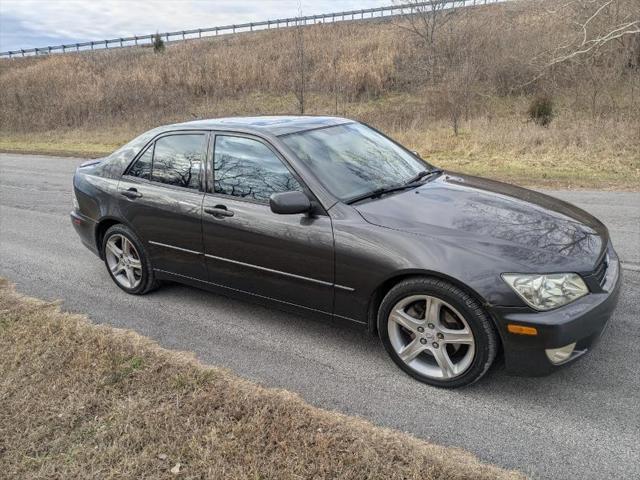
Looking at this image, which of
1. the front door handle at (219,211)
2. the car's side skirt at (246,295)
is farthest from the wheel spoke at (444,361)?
the front door handle at (219,211)

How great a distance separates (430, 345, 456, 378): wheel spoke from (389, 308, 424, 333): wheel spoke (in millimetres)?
182

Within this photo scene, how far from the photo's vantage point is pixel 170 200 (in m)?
4.43

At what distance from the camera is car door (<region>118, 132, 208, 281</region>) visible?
433 cm

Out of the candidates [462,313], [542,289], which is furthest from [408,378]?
[542,289]

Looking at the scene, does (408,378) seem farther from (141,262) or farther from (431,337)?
(141,262)

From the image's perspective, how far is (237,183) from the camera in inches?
161

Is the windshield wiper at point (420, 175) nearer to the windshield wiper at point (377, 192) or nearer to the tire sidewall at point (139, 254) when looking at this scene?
the windshield wiper at point (377, 192)

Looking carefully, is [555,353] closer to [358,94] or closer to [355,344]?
[355,344]

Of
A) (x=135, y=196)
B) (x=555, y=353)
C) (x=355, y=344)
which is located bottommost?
(x=355, y=344)

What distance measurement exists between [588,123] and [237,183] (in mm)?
14007

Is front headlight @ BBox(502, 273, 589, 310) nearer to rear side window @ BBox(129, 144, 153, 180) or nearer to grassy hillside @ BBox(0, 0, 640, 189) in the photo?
rear side window @ BBox(129, 144, 153, 180)

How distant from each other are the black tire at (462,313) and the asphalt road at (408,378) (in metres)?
0.11

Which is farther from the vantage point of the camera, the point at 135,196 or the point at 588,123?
the point at 588,123

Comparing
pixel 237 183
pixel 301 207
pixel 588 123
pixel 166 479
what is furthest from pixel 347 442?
pixel 588 123
